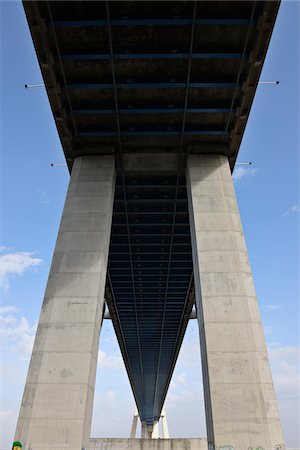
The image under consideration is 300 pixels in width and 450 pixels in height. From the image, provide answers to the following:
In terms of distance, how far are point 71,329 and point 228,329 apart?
6.55m

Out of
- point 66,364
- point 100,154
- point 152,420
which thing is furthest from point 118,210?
point 152,420

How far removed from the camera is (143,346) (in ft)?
214

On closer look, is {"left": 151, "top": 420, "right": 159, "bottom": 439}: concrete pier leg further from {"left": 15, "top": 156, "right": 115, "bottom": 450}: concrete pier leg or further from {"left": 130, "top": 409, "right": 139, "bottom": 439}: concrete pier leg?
{"left": 15, "top": 156, "right": 115, "bottom": 450}: concrete pier leg

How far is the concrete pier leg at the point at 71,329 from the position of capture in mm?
13000

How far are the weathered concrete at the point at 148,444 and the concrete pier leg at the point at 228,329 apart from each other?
110ft

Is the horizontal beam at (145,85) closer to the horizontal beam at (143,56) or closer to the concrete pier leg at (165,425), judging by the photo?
the horizontal beam at (143,56)

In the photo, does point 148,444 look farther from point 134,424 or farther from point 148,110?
point 134,424

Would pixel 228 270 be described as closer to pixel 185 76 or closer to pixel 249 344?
pixel 249 344

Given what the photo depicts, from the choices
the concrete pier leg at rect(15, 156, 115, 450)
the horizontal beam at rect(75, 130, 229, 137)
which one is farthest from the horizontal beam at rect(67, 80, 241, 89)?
the concrete pier leg at rect(15, 156, 115, 450)

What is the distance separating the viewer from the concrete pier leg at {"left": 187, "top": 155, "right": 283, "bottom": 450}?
13.0 meters

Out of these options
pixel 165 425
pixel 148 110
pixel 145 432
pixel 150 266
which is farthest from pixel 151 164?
pixel 145 432

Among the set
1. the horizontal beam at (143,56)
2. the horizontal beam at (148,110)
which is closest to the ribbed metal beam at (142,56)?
the horizontal beam at (143,56)

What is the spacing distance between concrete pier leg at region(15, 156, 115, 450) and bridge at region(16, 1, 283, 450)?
5 cm

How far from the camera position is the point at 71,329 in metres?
14.9
